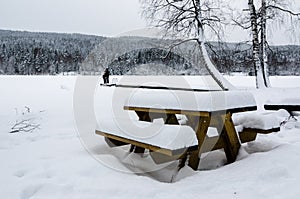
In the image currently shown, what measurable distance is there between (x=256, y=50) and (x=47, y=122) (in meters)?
9.20

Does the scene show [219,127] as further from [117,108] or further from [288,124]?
[117,108]

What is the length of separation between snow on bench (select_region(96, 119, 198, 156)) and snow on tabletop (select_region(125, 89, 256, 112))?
314 mm

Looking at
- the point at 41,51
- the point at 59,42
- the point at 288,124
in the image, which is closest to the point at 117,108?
the point at 288,124

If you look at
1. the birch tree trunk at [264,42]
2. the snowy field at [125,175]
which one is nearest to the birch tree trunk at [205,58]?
the birch tree trunk at [264,42]

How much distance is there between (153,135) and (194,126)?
70cm

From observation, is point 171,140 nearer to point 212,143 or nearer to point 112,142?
point 212,143

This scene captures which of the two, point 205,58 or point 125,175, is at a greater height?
point 205,58

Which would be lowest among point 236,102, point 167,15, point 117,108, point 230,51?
point 117,108

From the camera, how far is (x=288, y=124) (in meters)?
4.72

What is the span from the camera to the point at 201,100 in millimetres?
3076

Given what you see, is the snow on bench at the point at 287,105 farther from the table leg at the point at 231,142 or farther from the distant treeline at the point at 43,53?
the distant treeline at the point at 43,53

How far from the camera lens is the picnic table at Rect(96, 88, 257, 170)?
274 centimetres

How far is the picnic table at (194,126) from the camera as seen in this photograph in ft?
9.00

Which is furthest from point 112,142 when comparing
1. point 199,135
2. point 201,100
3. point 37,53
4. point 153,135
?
point 37,53
